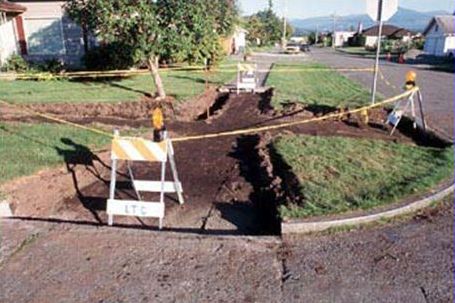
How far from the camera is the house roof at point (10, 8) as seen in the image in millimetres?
20797

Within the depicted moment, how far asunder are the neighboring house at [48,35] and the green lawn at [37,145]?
15.0 m

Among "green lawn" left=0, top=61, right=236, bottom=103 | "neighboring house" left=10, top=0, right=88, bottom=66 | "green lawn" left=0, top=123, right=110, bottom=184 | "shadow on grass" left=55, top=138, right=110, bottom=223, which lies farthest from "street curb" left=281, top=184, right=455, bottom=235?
"neighboring house" left=10, top=0, right=88, bottom=66

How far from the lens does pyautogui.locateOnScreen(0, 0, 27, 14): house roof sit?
20.8 meters

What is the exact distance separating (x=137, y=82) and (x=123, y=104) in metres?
5.18

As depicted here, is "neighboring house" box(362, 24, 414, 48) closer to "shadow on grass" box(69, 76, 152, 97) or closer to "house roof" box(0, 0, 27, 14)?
"house roof" box(0, 0, 27, 14)

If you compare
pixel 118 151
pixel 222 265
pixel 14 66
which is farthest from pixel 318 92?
pixel 14 66

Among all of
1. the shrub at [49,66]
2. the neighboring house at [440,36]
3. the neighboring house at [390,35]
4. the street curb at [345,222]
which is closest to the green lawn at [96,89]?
the shrub at [49,66]

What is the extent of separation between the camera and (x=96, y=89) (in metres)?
16.5

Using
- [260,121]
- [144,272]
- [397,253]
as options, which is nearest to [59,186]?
[144,272]

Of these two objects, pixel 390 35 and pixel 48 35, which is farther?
pixel 390 35

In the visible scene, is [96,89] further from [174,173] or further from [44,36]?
[174,173]

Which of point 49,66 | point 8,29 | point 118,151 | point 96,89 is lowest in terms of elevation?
point 96,89

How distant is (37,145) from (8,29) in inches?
693

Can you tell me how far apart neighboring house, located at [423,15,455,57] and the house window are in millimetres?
42040
